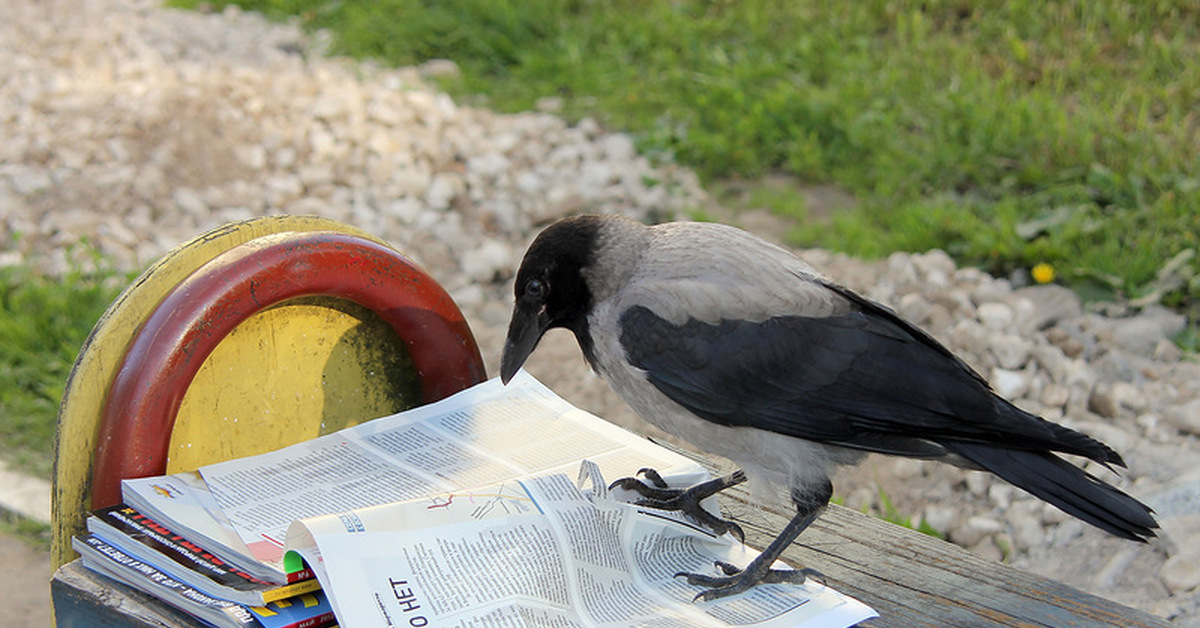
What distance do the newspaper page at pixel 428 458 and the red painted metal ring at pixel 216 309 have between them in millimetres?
161

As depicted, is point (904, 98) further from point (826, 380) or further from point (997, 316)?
point (826, 380)

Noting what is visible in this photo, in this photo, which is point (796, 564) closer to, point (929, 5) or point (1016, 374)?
point (1016, 374)

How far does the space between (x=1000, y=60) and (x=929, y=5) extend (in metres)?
0.73

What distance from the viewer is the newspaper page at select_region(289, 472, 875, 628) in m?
1.83

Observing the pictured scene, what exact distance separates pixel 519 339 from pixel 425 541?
589mm

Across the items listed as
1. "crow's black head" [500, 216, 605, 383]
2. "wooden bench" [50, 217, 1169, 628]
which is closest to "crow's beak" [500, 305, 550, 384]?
"crow's black head" [500, 216, 605, 383]

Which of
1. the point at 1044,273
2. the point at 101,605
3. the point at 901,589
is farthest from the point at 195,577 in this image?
the point at 1044,273

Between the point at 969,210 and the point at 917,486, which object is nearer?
the point at 917,486

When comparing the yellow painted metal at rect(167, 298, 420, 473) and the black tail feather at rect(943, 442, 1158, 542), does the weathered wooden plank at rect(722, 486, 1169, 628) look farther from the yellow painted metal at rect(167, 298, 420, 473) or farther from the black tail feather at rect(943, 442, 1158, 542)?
the yellow painted metal at rect(167, 298, 420, 473)

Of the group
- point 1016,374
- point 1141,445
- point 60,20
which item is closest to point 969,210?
point 1016,374

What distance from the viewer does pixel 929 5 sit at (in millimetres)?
6359

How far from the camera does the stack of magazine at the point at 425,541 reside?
1.84 m

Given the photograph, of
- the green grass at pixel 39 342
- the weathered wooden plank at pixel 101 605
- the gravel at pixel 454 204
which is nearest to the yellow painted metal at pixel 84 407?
the weathered wooden plank at pixel 101 605

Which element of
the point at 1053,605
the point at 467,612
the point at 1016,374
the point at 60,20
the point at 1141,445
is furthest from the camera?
the point at 60,20
